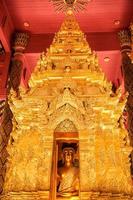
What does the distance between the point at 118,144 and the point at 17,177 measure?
1655 millimetres

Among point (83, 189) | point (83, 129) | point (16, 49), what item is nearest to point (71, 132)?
point (83, 129)

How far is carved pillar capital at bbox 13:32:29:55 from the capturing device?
9453mm

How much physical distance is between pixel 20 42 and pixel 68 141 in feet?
17.9

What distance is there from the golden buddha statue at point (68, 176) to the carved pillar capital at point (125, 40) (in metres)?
5.13

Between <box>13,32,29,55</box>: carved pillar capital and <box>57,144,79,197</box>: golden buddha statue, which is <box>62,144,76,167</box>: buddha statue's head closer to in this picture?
<box>57,144,79,197</box>: golden buddha statue

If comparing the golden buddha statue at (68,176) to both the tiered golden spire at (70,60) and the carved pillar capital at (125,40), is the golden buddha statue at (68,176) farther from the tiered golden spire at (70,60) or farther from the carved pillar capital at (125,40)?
the carved pillar capital at (125,40)

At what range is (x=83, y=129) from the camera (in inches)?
193

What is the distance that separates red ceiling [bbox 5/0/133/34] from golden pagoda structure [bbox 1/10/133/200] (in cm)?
404

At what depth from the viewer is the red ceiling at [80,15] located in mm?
9281

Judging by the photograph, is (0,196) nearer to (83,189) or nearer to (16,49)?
(83,189)

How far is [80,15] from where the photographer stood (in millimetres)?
9656

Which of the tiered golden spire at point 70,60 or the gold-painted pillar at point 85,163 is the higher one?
the tiered golden spire at point 70,60

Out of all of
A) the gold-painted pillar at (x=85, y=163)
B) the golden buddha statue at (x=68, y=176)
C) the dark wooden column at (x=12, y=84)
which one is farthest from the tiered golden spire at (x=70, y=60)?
the golden buddha statue at (x=68, y=176)

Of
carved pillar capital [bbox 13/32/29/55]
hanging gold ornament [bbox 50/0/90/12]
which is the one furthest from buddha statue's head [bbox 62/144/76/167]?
carved pillar capital [bbox 13/32/29/55]
